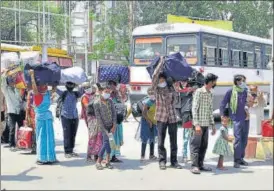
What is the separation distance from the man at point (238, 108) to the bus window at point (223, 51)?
246 inches

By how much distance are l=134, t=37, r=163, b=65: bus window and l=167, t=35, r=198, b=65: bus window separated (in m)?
0.47

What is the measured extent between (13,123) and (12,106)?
14.6 inches

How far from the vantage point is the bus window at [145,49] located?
13047 mm

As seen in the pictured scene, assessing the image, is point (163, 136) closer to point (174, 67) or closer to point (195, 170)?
point (195, 170)

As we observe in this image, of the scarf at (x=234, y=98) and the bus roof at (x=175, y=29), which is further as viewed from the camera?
the bus roof at (x=175, y=29)

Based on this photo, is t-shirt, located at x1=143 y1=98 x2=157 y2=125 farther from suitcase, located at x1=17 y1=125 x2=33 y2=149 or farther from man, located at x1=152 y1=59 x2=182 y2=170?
suitcase, located at x1=17 y1=125 x2=33 y2=149

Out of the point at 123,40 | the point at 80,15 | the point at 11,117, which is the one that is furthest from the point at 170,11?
the point at 11,117

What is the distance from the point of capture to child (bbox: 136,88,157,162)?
736cm

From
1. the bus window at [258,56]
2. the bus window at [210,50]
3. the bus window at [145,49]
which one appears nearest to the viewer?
the bus window at [210,50]

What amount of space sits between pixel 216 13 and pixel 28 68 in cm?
3038

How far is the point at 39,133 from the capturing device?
23.8 ft

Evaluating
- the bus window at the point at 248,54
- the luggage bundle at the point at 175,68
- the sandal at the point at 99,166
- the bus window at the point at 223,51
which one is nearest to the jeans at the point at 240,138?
the luggage bundle at the point at 175,68

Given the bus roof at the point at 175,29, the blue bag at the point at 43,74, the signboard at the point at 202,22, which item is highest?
the signboard at the point at 202,22

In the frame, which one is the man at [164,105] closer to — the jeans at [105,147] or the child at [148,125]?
the child at [148,125]
